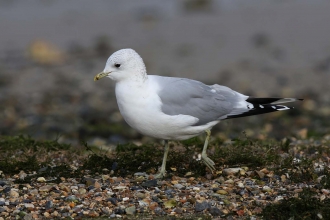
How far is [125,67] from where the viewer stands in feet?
20.2

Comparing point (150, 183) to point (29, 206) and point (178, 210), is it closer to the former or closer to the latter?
point (178, 210)

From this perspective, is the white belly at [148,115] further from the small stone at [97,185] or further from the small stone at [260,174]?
the small stone at [260,174]

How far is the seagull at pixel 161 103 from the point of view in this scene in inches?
237

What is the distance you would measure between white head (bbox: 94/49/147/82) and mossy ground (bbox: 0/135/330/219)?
870mm

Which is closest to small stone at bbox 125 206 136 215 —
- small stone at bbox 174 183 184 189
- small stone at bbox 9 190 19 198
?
small stone at bbox 174 183 184 189

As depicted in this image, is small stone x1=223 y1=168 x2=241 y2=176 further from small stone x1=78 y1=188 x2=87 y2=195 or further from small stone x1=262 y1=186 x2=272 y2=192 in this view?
small stone x1=78 y1=188 x2=87 y2=195

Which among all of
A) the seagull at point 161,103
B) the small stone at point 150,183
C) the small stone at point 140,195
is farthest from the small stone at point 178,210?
the seagull at point 161,103

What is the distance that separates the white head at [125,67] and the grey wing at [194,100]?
9.1 inches

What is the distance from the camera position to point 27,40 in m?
16.2

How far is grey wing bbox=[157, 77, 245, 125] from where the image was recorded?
6.15 m

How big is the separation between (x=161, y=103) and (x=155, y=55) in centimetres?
893

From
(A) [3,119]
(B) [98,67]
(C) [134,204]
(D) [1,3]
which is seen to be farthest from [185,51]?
(C) [134,204]

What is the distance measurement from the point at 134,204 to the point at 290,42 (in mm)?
10609

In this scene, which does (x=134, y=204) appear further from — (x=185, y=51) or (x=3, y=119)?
(x=185, y=51)
